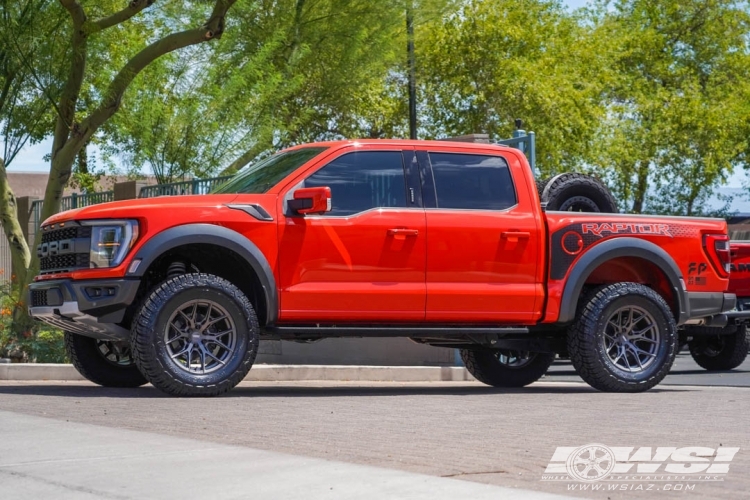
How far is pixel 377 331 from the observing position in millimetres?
10281

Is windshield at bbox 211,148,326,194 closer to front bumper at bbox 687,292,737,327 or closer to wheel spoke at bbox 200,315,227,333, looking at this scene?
wheel spoke at bbox 200,315,227,333

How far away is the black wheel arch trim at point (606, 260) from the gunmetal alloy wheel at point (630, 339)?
1.37ft

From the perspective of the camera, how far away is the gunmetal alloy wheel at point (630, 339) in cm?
1100

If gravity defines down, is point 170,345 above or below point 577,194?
below

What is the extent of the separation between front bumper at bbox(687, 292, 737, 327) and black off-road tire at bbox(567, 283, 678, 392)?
1.32 ft

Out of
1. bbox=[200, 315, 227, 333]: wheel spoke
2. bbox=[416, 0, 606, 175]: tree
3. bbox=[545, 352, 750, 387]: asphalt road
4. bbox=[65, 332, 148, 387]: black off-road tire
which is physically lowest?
bbox=[545, 352, 750, 387]: asphalt road

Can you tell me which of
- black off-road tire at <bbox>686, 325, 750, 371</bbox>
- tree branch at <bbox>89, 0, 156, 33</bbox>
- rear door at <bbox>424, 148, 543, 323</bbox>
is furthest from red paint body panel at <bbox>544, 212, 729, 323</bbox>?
tree branch at <bbox>89, 0, 156, 33</bbox>

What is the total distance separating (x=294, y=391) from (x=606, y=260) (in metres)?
2.96

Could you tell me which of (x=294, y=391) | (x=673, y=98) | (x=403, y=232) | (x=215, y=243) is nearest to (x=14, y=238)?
(x=294, y=391)

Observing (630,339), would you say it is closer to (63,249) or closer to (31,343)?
(63,249)

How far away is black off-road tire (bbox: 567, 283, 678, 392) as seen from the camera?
35.4 feet

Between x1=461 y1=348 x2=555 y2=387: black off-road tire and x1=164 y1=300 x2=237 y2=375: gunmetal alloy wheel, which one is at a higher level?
x1=164 y1=300 x2=237 y2=375: gunmetal alloy wheel

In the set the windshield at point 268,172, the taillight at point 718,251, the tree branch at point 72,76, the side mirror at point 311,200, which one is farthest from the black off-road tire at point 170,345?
the tree branch at point 72,76

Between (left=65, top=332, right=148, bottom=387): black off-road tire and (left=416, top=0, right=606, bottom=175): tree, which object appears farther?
(left=416, top=0, right=606, bottom=175): tree
